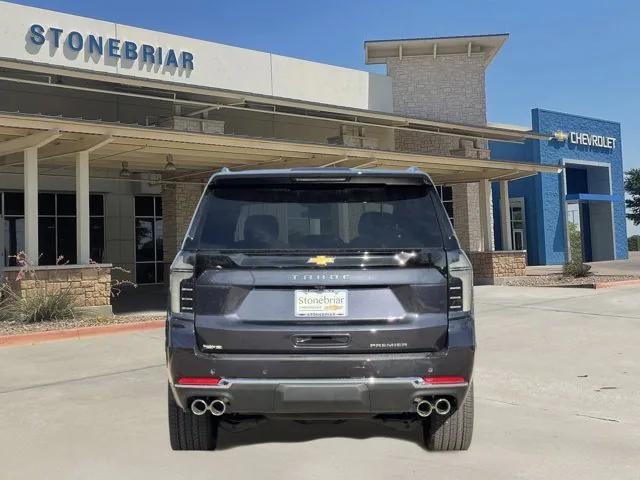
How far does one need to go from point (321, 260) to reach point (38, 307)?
8.77m

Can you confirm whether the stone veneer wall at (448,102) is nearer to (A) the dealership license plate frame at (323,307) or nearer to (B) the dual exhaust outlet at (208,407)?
(A) the dealership license plate frame at (323,307)

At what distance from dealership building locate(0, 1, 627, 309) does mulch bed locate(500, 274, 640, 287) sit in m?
0.74

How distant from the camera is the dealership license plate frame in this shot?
371cm

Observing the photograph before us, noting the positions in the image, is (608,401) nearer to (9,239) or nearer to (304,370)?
(304,370)

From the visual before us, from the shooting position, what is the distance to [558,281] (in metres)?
18.9

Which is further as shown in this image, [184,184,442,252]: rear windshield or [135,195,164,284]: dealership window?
[135,195,164,284]: dealership window

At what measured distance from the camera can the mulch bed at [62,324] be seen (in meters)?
10.2

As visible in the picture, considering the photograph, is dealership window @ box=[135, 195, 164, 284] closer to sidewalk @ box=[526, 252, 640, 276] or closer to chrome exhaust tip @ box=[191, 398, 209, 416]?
sidewalk @ box=[526, 252, 640, 276]

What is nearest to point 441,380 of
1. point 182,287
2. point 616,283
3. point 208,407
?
point 208,407

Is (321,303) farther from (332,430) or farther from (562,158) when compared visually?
(562,158)

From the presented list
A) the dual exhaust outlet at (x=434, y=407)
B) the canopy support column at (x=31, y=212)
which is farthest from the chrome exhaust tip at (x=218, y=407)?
the canopy support column at (x=31, y=212)

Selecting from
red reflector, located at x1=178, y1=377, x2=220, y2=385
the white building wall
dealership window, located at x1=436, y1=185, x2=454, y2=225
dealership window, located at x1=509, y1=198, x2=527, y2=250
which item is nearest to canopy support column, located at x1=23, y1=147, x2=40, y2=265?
the white building wall

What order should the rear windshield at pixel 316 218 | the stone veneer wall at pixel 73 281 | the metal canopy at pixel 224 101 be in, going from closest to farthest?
1. the rear windshield at pixel 316 218
2. the stone veneer wall at pixel 73 281
3. the metal canopy at pixel 224 101

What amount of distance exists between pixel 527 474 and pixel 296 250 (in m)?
2.08
